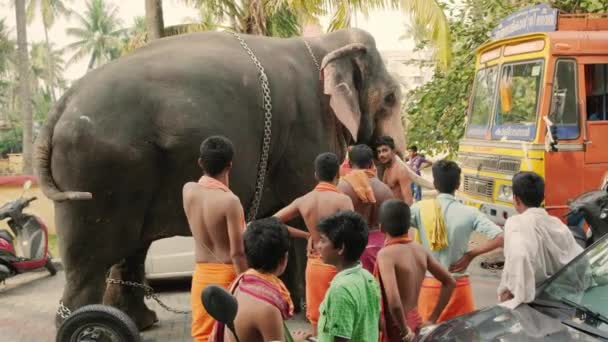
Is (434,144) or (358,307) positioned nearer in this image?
(358,307)

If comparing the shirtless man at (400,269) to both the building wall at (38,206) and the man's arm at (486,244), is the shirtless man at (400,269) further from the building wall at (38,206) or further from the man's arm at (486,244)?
the building wall at (38,206)

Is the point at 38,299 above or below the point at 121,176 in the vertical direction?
below

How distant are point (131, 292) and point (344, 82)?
2565 mm

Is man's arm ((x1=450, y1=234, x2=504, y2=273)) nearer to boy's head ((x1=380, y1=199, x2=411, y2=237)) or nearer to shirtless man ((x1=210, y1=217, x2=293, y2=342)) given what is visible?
boy's head ((x1=380, y1=199, x2=411, y2=237))

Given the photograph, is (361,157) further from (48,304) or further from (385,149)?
(48,304)

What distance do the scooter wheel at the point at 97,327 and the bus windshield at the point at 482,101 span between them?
19.7 ft

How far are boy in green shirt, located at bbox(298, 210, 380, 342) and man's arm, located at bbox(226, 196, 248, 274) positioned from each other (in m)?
1.20

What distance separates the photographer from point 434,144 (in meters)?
13.3

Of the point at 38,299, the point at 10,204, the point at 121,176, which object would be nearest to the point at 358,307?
the point at 121,176

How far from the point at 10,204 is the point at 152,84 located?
→ 483 cm

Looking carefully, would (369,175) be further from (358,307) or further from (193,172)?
(358,307)

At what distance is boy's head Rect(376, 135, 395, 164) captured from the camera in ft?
24.7

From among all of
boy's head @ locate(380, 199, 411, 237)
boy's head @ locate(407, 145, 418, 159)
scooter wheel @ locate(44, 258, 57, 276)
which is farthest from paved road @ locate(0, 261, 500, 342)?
boy's head @ locate(407, 145, 418, 159)

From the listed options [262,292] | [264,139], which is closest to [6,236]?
[264,139]
